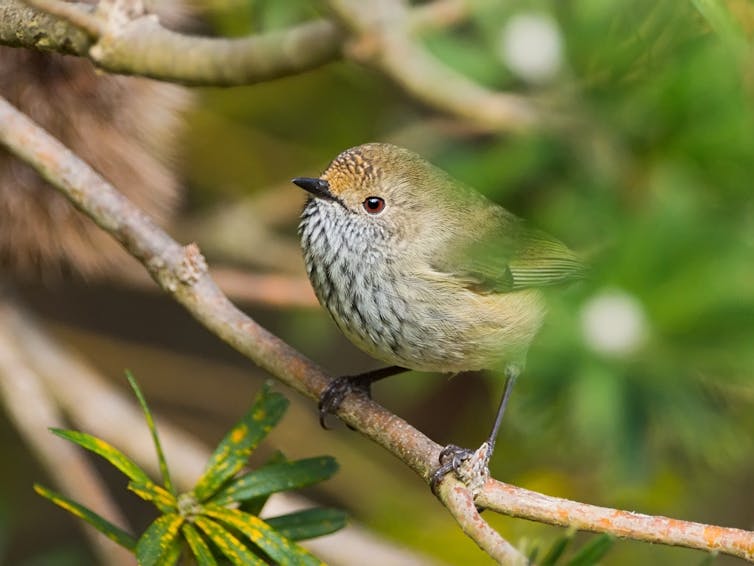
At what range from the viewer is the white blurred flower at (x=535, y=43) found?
2.90m

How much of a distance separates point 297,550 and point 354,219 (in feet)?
3.15

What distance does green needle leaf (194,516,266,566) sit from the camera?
1774mm

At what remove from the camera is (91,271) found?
10.2ft

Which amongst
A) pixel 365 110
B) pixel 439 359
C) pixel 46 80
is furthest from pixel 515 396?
pixel 365 110

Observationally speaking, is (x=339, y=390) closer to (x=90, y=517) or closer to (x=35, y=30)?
(x=90, y=517)

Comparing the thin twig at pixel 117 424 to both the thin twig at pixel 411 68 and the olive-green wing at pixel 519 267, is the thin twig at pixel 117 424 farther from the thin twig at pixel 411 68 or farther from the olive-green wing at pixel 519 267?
→ the thin twig at pixel 411 68

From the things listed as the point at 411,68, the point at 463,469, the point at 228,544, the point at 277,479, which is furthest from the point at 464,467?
the point at 411,68

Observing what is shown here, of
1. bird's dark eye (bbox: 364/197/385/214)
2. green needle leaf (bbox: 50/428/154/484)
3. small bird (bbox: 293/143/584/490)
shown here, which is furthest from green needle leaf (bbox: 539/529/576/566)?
bird's dark eye (bbox: 364/197/385/214)

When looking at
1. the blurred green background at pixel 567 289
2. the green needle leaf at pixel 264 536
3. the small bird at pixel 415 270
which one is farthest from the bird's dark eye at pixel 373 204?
the green needle leaf at pixel 264 536

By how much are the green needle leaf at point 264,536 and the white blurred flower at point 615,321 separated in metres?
0.61

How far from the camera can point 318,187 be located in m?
2.55

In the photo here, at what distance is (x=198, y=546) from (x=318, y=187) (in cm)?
101

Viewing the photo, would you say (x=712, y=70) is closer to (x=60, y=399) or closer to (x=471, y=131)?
(x=471, y=131)

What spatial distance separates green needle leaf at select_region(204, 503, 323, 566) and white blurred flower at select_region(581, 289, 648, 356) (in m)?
0.61
